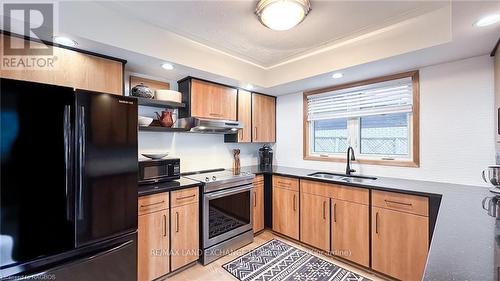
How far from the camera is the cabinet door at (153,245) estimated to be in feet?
6.28

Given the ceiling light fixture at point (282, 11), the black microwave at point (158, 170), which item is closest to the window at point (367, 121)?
the ceiling light fixture at point (282, 11)

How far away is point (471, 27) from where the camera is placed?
1.57m

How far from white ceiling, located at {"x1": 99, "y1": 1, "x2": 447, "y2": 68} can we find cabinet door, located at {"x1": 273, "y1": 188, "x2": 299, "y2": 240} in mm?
1819

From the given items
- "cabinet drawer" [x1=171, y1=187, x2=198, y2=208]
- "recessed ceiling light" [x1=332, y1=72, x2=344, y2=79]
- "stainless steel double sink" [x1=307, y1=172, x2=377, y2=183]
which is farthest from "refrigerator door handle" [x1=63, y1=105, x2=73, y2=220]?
"recessed ceiling light" [x1=332, y1=72, x2=344, y2=79]

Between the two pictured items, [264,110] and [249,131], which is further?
[264,110]

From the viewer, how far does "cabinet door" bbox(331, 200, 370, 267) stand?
2.21 metres

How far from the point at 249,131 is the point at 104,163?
2014 millimetres

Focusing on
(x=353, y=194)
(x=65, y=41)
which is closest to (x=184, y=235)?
(x=353, y=194)

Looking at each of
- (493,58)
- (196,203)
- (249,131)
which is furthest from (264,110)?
(493,58)

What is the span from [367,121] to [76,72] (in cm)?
315

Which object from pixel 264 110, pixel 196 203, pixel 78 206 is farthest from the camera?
pixel 264 110

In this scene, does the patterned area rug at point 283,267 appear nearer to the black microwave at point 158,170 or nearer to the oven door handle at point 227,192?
the oven door handle at point 227,192

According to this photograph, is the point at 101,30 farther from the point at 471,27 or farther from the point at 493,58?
the point at 493,58

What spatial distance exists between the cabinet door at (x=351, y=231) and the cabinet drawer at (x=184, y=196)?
60.5 inches
